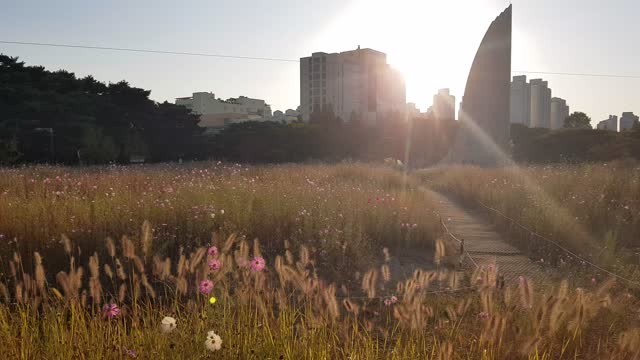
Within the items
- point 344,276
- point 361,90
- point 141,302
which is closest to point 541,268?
A: point 344,276

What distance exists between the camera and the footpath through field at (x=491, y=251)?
5492mm

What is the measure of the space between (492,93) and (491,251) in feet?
74.6

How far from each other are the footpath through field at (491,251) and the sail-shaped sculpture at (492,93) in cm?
1833

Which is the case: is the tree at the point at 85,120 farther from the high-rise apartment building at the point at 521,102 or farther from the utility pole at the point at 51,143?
the high-rise apartment building at the point at 521,102

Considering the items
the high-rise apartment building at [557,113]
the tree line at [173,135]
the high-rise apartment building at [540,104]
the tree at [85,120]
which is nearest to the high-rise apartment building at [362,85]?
the high-rise apartment building at [540,104]

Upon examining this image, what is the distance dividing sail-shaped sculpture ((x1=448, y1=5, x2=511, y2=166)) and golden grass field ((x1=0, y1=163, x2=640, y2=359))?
68.6 feet

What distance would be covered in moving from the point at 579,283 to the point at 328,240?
8.15 feet

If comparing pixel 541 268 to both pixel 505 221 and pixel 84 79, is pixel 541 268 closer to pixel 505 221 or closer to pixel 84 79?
pixel 505 221

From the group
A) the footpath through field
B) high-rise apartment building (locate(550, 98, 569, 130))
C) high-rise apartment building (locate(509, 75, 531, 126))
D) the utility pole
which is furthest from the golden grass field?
high-rise apartment building (locate(550, 98, 569, 130))

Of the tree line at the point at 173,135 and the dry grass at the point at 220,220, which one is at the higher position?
the tree line at the point at 173,135

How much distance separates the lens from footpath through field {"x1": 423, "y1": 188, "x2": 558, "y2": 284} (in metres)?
5.49

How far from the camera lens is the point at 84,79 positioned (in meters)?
36.7

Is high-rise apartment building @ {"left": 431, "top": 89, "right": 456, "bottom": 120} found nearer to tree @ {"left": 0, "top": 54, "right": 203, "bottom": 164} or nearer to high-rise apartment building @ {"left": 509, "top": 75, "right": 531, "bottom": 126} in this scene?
high-rise apartment building @ {"left": 509, "top": 75, "right": 531, "bottom": 126}

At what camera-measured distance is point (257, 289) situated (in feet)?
8.94
